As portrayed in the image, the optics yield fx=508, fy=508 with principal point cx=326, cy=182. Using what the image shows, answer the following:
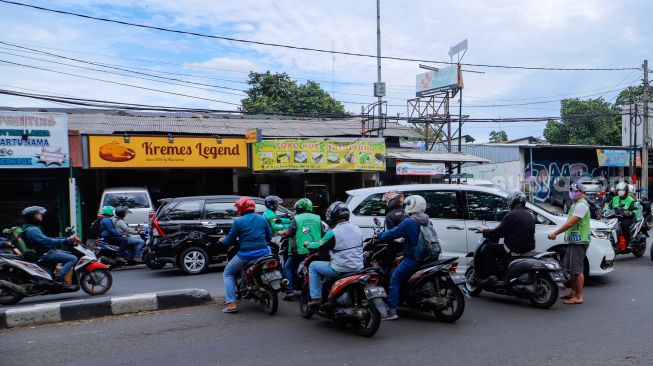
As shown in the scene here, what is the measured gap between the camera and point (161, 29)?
1472cm

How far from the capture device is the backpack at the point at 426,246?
240 inches

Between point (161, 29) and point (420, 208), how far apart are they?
11446 mm

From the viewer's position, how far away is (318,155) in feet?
63.4

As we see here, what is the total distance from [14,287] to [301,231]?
4366mm

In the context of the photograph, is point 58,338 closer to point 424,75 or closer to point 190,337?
point 190,337

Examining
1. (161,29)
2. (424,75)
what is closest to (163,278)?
(161,29)

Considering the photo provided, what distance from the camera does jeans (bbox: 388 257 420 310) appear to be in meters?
6.17

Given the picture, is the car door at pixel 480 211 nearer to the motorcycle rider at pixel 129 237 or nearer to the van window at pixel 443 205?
the van window at pixel 443 205

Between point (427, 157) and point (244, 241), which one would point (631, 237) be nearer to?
point (244, 241)

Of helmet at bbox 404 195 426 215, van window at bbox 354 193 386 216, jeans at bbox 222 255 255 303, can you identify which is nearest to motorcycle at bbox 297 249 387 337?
helmet at bbox 404 195 426 215

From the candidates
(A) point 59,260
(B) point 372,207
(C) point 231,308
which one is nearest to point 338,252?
(C) point 231,308

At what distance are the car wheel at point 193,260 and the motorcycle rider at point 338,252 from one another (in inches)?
211

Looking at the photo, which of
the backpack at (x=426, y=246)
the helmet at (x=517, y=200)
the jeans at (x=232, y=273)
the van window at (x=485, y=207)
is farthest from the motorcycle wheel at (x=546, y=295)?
the jeans at (x=232, y=273)

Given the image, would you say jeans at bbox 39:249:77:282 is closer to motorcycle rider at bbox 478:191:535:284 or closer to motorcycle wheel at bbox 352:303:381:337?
motorcycle wheel at bbox 352:303:381:337
